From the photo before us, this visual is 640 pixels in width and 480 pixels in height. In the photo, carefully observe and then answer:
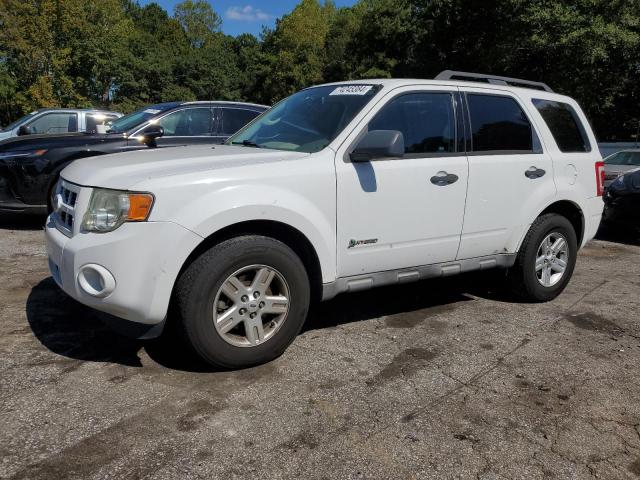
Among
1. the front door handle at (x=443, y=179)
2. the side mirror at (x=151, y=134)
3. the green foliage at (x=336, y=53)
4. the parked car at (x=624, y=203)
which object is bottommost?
the parked car at (x=624, y=203)

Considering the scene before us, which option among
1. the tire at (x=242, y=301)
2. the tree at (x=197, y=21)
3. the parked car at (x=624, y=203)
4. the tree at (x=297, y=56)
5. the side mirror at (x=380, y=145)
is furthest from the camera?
the tree at (x=197, y=21)

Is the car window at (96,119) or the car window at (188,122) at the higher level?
the car window at (96,119)

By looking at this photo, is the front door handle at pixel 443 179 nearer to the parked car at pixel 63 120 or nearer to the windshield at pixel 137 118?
the windshield at pixel 137 118

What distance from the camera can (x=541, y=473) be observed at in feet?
8.14

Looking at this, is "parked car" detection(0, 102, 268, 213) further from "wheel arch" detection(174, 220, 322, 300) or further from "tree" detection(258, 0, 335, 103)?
"tree" detection(258, 0, 335, 103)

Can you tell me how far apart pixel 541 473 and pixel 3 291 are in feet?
14.2

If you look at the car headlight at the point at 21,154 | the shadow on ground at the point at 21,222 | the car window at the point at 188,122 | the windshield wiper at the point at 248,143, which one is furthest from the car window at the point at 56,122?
the windshield wiper at the point at 248,143

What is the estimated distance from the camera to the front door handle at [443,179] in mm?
3975

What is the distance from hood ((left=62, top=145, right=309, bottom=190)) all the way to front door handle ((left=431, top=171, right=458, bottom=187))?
1017 millimetres

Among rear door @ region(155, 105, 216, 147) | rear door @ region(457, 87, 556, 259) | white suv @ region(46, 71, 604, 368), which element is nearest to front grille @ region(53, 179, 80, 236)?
white suv @ region(46, 71, 604, 368)

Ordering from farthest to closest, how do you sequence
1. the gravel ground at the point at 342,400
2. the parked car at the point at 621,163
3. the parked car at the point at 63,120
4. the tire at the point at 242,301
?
1. the parked car at the point at 63,120
2. the parked car at the point at 621,163
3. the tire at the point at 242,301
4. the gravel ground at the point at 342,400

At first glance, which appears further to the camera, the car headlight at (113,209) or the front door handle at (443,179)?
the front door handle at (443,179)

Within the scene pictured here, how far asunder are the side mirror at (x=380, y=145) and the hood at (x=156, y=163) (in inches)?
14.8

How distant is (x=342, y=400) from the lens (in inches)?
121
